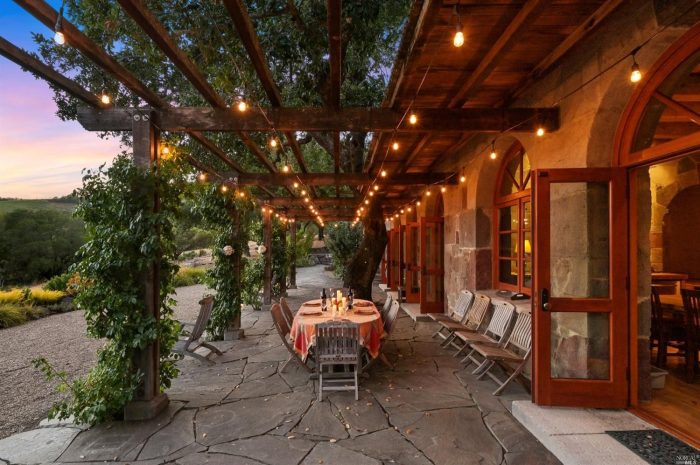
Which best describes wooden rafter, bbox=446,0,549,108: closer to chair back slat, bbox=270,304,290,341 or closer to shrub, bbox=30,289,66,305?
chair back slat, bbox=270,304,290,341

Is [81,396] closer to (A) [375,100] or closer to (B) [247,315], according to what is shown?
(B) [247,315]

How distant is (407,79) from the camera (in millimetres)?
3219

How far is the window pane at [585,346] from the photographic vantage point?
11.2 ft

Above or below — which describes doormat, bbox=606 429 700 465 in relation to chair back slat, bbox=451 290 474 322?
below

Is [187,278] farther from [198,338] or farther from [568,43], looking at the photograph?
[568,43]

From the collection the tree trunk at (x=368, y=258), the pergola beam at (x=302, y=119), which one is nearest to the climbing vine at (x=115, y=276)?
the pergola beam at (x=302, y=119)

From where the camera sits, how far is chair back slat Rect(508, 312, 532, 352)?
4320 mm

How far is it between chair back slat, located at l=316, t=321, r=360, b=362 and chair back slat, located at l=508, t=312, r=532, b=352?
1900 millimetres

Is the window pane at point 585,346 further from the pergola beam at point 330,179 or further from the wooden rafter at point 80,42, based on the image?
the wooden rafter at point 80,42

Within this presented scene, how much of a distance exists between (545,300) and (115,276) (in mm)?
3929

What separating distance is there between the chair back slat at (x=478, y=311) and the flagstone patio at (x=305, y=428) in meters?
0.91

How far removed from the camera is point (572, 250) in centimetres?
355

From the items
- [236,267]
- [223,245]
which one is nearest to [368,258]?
[236,267]

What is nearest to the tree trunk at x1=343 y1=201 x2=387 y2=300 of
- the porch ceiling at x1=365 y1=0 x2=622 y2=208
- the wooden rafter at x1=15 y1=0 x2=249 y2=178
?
the porch ceiling at x1=365 y1=0 x2=622 y2=208
